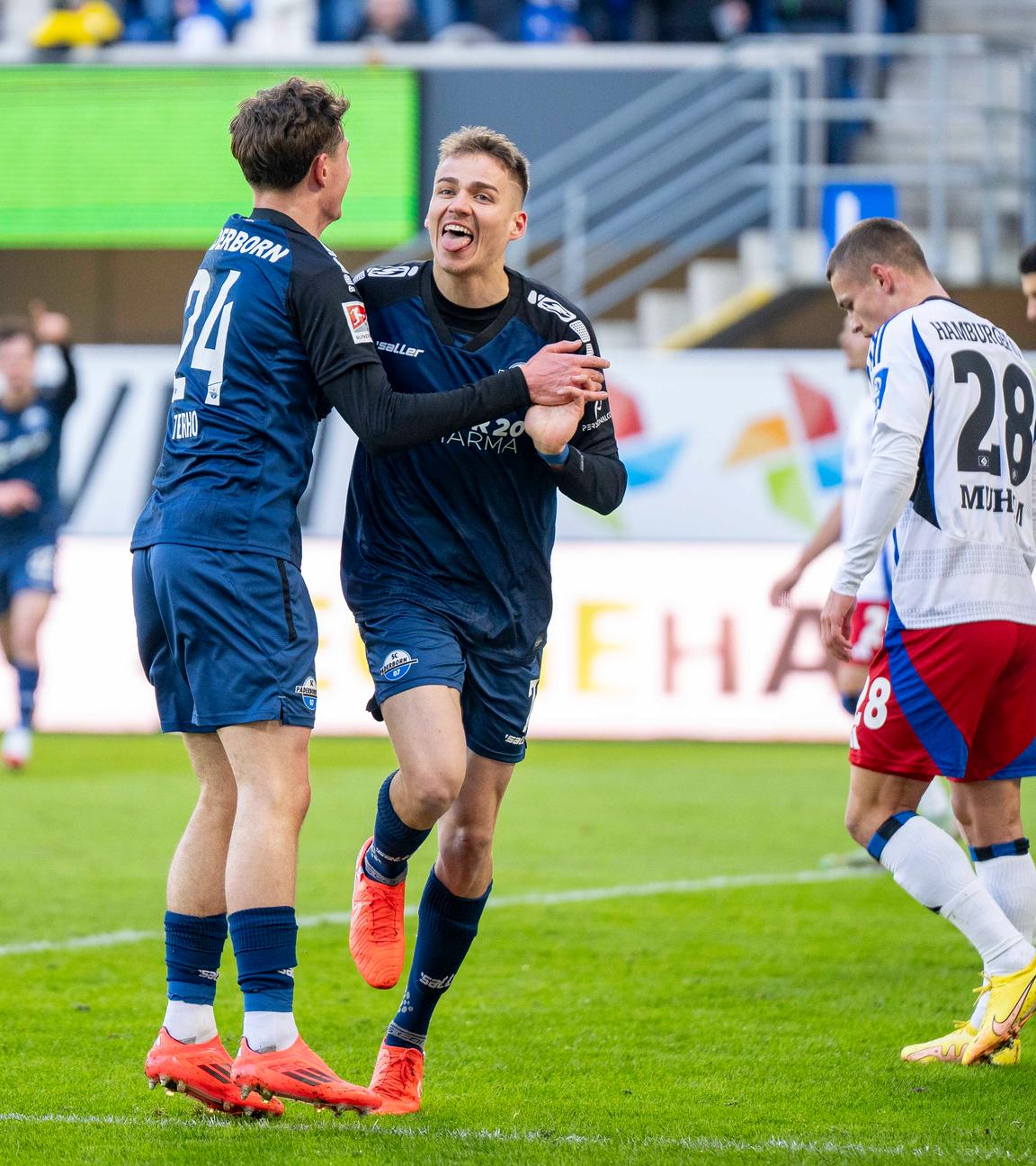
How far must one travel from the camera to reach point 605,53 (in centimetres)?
1667

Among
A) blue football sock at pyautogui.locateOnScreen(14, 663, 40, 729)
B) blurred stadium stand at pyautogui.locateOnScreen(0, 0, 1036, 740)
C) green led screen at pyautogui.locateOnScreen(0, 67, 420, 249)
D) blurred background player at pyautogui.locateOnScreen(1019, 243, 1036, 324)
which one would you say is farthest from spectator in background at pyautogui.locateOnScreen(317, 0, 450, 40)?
blurred background player at pyautogui.locateOnScreen(1019, 243, 1036, 324)

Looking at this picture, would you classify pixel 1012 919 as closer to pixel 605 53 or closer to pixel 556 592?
pixel 556 592

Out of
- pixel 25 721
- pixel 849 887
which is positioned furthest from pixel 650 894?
pixel 25 721

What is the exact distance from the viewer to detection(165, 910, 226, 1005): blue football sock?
167 inches

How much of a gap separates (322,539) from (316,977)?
23.6ft

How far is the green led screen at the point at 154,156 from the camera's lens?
642 inches

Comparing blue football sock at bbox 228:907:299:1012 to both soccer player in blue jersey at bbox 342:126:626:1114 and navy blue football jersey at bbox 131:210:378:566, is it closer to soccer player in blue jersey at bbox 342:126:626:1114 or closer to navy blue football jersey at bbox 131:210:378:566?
soccer player in blue jersey at bbox 342:126:626:1114

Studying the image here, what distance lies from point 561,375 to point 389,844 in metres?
1.20

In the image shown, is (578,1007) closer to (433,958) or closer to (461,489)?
(433,958)

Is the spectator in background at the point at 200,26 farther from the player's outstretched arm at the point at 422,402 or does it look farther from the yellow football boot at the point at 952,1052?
the yellow football boot at the point at 952,1052

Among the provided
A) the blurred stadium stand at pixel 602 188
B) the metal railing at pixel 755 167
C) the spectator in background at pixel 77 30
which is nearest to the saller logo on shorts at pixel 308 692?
the blurred stadium stand at pixel 602 188

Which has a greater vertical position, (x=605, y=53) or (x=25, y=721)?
(x=605, y=53)

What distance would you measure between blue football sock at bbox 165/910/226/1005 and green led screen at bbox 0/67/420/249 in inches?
492

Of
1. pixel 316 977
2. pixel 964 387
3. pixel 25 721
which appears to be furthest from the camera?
pixel 25 721
